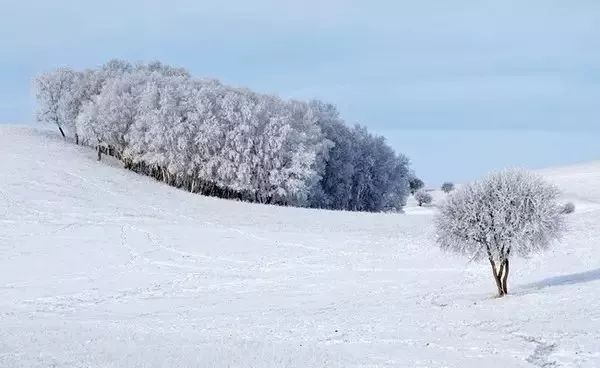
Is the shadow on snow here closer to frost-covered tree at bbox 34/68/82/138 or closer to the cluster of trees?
the cluster of trees

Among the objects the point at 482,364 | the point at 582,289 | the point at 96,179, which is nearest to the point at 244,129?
the point at 96,179

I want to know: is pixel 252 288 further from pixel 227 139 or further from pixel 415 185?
pixel 415 185

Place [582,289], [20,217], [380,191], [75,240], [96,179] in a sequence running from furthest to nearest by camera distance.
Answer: [380,191] → [96,179] → [20,217] → [75,240] → [582,289]

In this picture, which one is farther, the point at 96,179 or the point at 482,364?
the point at 96,179

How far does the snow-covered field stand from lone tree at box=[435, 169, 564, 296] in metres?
2.24

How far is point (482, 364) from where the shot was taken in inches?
803

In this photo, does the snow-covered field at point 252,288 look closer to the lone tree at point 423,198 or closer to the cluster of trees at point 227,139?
the cluster of trees at point 227,139

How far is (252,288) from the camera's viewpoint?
38.8m

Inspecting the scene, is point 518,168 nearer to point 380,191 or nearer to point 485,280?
point 485,280

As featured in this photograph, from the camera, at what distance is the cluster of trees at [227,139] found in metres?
76.4

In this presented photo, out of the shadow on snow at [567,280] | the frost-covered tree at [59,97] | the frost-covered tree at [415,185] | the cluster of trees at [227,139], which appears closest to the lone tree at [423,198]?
the frost-covered tree at [415,185]

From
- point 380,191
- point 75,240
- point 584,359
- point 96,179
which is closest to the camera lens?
point 584,359

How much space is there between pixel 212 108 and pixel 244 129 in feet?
18.5

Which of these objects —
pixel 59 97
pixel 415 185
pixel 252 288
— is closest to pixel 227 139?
pixel 59 97
